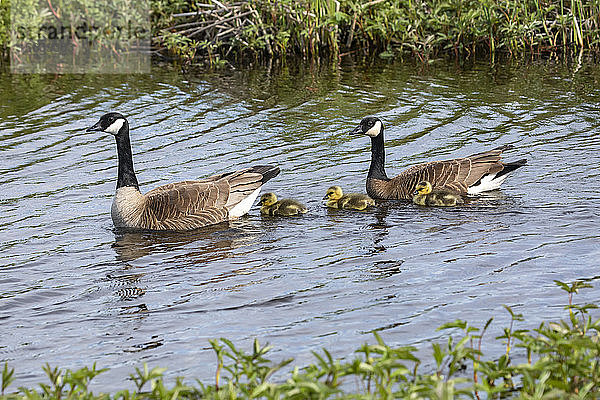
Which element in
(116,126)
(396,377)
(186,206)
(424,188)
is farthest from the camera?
(116,126)

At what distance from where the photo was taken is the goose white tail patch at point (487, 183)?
11297 mm

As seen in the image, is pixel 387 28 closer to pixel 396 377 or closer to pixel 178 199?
pixel 178 199

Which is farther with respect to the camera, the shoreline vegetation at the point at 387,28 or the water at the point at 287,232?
the shoreline vegetation at the point at 387,28

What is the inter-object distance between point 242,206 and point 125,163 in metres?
1.60

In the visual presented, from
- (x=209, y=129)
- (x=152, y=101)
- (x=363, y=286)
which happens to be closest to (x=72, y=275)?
(x=363, y=286)

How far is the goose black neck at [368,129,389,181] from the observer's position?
11836 millimetres

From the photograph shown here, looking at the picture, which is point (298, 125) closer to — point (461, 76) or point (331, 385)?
point (461, 76)

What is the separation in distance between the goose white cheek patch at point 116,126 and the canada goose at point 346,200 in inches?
111

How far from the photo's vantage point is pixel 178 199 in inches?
424

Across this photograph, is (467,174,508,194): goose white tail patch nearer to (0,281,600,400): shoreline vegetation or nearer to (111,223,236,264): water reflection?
(111,223,236,264): water reflection

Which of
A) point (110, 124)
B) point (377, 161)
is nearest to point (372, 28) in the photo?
point (377, 161)

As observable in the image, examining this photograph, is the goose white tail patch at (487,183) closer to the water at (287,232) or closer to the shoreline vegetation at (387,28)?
the water at (287,232)

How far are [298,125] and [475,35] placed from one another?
308 inches

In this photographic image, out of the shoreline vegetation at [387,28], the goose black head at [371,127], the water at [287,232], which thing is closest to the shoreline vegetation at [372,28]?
the shoreline vegetation at [387,28]
